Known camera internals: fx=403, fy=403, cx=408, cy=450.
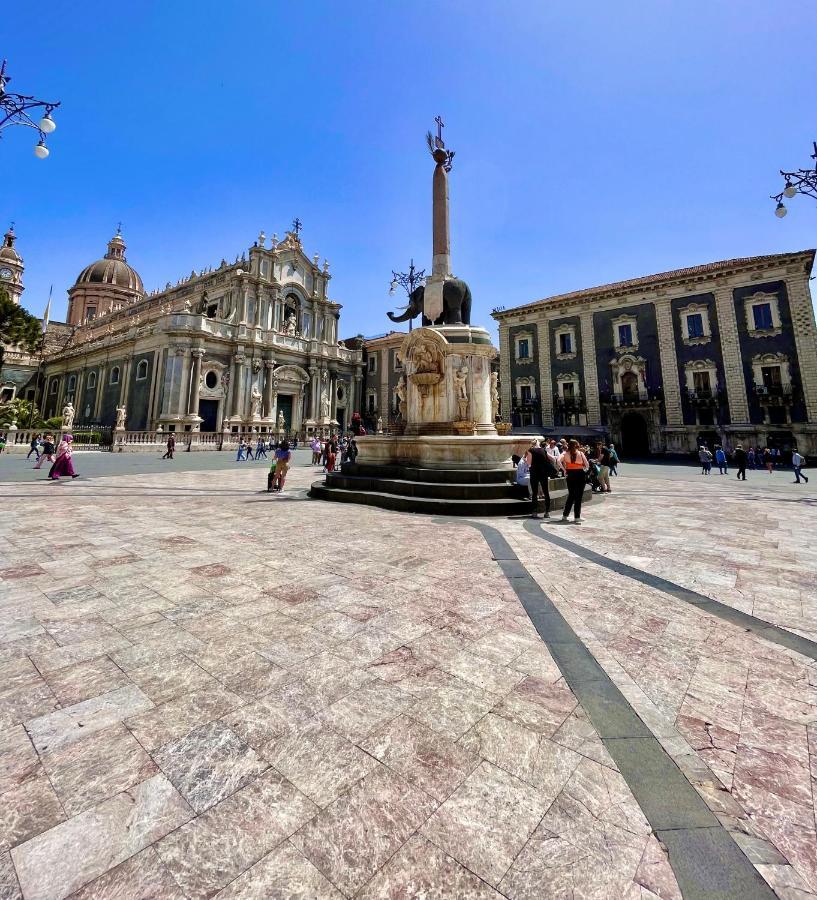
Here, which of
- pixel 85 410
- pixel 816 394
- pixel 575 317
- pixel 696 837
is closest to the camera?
pixel 696 837

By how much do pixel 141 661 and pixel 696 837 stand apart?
2898 millimetres

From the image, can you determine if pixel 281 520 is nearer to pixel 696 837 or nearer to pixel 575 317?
pixel 696 837

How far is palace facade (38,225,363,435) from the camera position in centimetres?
3056

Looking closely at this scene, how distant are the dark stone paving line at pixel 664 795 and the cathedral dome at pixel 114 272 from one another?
70.4 meters

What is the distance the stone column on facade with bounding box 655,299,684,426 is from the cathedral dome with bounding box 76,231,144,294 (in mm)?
63924

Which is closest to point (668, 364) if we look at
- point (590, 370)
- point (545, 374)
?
point (590, 370)

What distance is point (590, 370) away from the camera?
3028 centimetres

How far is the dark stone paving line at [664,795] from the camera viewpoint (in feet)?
4.15

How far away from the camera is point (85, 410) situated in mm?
38562

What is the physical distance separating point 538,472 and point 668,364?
2623 centimetres

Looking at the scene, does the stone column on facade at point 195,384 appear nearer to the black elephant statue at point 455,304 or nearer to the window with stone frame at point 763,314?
the black elephant statue at point 455,304

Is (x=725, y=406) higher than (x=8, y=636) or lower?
higher

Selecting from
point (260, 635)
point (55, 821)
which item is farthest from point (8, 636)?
point (55, 821)

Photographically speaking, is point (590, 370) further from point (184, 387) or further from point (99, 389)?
point (99, 389)
